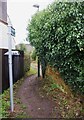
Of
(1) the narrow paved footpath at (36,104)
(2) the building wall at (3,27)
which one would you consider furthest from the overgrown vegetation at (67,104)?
(2) the building wall at (3,27)

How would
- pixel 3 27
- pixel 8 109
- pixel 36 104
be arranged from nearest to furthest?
1. pixel 8 109
2. pixel 36 104
3. pixel 3 27

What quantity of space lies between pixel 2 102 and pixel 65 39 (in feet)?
11.2

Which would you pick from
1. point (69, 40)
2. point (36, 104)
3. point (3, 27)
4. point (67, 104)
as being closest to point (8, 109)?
point (36, 104)

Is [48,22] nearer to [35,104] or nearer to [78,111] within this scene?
[78,111]

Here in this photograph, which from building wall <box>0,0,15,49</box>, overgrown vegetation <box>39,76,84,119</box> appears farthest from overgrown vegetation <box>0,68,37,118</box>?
building wall <box>0,0,15,49</box>

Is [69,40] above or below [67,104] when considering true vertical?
above

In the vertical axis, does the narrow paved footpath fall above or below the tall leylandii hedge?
below

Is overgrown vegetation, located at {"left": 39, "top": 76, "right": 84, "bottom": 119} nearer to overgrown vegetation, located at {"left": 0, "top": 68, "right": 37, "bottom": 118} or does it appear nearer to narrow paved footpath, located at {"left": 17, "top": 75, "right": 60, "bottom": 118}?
narrow paved footpath, located at {"left": 17, "top": 75, "right": 60, "bottom": 118}

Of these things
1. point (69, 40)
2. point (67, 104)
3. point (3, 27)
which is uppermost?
point (3, 27)

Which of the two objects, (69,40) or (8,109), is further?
(8,109)

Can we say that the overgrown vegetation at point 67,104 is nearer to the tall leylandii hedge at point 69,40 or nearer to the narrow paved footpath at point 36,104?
the narrow paved footpath at point 36,104

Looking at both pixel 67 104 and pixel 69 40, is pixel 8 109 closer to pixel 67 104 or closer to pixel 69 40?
pixel 67 104

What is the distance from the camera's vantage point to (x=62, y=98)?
8133 millimetres

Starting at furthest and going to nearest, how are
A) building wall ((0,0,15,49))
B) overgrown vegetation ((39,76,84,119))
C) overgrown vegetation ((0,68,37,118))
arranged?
building wall ((0,0,15,49)), overgrown vegetation ((0,68,37,118)), overgrown vegetation ((39,76,84,119))
